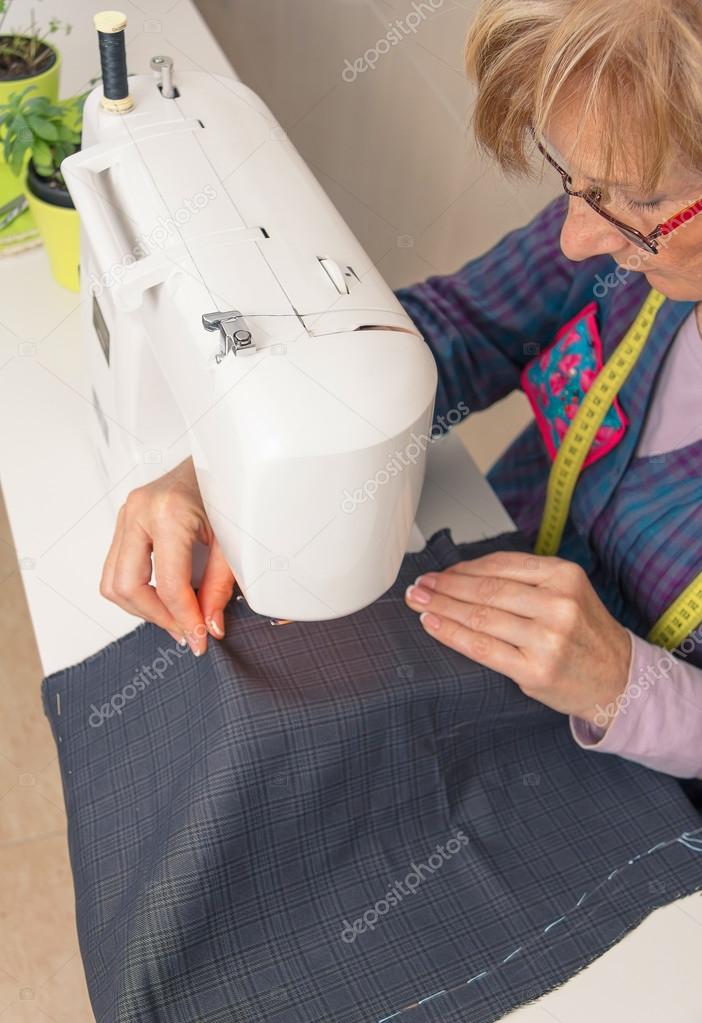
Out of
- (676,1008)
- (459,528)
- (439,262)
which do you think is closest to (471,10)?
(439,262)

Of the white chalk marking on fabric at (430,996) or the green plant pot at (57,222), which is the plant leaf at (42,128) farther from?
the white chalk marking on fabric at (430,996)

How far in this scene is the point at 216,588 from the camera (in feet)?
3.29

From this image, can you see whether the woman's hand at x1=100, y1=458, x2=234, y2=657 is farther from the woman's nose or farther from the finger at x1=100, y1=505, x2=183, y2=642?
the woman's nose

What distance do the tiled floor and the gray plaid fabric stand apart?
0.94m

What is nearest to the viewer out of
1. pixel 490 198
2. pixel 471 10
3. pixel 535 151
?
pixel 535 151

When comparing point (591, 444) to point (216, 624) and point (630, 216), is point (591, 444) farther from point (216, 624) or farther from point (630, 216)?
point (216, 624)

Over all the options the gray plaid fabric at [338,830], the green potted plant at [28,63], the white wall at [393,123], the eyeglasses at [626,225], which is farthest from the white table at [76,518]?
the white wall at [393,123]

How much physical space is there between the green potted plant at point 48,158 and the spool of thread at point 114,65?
300 mm

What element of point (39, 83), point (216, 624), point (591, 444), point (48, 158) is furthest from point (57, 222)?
point (591, 444)

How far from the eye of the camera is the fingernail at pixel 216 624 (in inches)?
38.7

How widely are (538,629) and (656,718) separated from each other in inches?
6.4

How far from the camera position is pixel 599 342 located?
1.20 m

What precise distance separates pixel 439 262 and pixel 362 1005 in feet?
6.10

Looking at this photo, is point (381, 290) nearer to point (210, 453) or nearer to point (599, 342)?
point (210, 453)
